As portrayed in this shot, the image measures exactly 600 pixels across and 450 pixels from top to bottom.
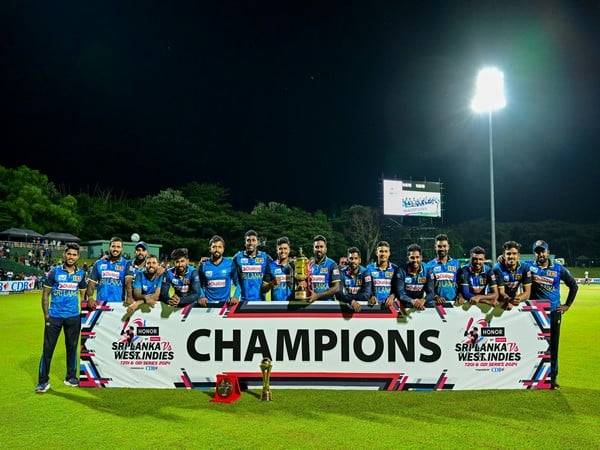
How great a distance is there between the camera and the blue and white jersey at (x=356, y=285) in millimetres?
7230

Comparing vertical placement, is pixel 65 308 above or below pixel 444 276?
below

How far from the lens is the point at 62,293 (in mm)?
6848

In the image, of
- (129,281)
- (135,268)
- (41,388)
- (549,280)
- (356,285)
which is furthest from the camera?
(135,268)

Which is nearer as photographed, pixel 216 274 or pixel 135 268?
pixel 216 274

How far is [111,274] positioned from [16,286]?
76.4ft

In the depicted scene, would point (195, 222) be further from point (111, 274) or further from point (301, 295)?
point (301, 295)

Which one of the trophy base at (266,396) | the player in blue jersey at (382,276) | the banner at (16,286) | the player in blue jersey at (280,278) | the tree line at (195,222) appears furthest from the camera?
the tree line at (195,222)

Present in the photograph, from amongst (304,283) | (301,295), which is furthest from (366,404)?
(304,283)

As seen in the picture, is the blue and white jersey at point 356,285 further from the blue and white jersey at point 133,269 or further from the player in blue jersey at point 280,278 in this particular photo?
the blue and white jersey at point 133,269

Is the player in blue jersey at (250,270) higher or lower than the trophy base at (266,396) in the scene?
higher

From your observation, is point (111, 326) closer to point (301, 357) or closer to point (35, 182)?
point (301, 357)

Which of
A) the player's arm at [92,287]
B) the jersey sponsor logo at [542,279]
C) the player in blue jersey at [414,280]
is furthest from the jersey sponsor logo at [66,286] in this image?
the jersey sponsor logo at [542,279]

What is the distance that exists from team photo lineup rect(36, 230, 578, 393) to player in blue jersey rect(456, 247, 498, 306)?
1cm

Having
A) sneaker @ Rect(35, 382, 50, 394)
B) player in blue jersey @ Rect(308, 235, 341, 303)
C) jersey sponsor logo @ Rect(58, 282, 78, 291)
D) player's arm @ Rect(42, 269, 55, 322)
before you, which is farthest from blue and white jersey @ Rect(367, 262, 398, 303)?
sneaker @ Rect(35, 382, 50, 394)
